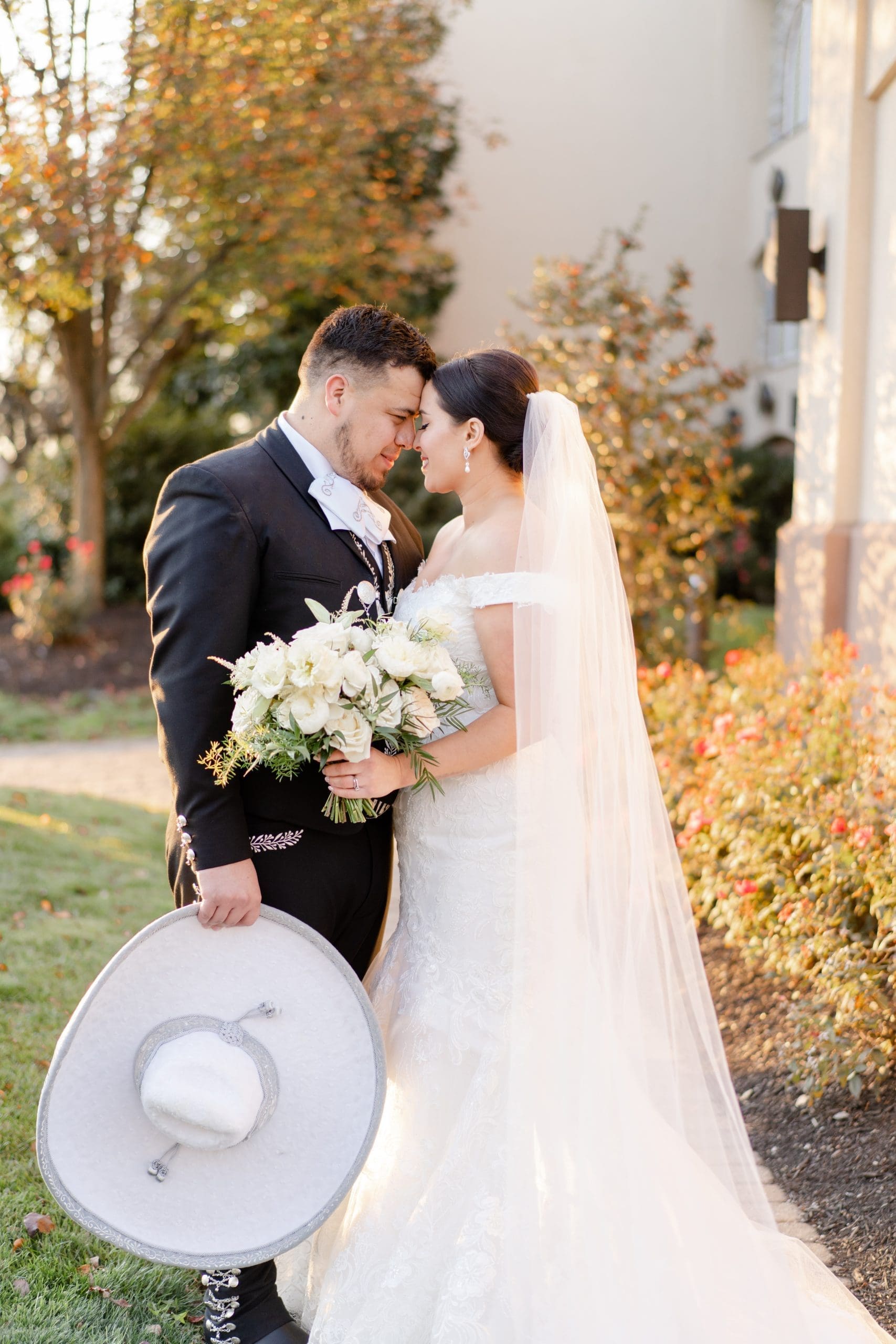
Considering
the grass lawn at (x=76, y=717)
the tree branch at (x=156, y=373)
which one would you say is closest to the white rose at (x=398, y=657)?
the grass lawn at (x=76, y=717)

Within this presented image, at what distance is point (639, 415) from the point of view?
8.22m

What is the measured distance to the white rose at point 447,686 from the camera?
243 cm

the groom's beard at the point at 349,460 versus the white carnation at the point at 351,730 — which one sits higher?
the groom's beard at the point at 349,460

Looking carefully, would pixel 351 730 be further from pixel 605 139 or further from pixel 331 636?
pixel 605 139

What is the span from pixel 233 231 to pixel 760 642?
692cm

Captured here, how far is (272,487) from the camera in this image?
2.77 meters

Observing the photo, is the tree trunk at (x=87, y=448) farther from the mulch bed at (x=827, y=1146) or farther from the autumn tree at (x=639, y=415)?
the mulch bed at (x=827, y=1146)

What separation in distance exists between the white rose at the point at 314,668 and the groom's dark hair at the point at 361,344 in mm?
948

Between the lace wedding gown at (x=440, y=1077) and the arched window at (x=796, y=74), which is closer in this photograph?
the lace wedding gown at (x=440, y=1077)

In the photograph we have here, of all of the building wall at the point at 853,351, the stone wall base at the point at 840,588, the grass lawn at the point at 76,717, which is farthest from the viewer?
the grass lawn at the point at 76,717

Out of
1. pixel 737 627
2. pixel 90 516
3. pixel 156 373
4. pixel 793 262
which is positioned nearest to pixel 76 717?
pixel 90 516

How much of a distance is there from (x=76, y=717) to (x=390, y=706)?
30.1 feet

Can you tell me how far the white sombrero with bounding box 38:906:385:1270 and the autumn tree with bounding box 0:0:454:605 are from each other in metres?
6.84

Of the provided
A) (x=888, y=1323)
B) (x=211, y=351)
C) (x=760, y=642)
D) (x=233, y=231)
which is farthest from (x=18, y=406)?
(x=888, y=1323)
